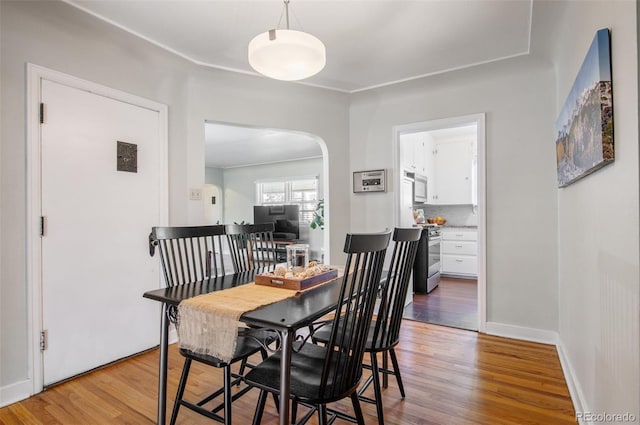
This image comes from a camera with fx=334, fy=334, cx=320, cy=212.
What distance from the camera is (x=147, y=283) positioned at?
276 centimetres

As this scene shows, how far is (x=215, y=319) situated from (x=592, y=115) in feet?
5.78

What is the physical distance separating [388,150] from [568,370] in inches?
97.8

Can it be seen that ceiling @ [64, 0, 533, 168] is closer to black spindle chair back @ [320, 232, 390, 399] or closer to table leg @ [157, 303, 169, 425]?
black spindle chair back @ [320, 232, 390, 399]

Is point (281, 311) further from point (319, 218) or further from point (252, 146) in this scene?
point (319, 218)

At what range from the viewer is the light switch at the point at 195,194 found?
307cm

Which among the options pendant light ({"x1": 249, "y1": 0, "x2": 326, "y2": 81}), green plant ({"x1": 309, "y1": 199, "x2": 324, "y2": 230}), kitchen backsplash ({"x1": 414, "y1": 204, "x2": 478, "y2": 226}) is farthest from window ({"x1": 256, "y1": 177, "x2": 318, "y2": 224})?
pendant light ({"x1": 249, "y1": 0, "x2": 326, "y2": 81})

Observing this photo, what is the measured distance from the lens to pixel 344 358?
135cm

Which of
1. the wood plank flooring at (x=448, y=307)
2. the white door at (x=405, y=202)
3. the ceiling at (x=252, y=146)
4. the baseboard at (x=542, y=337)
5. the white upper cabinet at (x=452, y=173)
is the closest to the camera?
the baseboard at (x=542, y=337)

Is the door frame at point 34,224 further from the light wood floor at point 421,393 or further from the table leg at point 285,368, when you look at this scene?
the table leg at point 285,368

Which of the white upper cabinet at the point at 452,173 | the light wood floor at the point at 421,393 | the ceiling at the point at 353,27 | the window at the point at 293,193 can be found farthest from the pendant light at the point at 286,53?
the window at the point at 293,193

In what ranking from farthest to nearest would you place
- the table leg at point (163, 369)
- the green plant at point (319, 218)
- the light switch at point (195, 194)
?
the green plant at point (319, 218), the light switch at point (195, 194), the table leg at point (163, 369)

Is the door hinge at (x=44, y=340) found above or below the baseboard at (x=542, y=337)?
above

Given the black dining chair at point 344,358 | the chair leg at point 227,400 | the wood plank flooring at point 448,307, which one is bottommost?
the wood plank flooring at point 448,307

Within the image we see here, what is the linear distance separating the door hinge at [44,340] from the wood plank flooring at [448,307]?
3061 mm
